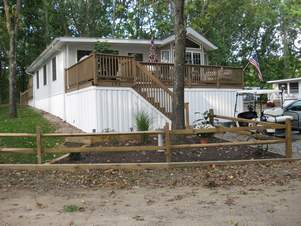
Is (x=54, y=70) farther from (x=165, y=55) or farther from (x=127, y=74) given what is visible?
(x=127, y=74)

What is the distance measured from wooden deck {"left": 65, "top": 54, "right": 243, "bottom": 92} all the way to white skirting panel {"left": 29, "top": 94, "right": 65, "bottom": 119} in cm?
143

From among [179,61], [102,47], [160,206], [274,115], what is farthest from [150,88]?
[160,206]

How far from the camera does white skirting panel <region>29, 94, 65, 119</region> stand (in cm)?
2107

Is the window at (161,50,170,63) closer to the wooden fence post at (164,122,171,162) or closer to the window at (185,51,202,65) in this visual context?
the window at (185,51,202,65)

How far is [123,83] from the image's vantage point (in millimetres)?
16078

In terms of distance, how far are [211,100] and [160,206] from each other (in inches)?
515

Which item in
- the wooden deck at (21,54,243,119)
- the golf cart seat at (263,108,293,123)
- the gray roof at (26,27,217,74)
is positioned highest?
the gray roof at (26,27,217,74)

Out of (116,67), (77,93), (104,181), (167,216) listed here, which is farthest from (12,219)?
(77,93)

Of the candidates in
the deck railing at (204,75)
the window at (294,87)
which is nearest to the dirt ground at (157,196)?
the deck railing at (204,75)

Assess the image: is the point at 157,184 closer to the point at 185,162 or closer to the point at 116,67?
the point at 185,162

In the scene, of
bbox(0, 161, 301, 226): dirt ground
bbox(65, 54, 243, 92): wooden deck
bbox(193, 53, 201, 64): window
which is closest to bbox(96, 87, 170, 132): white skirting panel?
bbox(65, 54, 243, 92): wooden deck

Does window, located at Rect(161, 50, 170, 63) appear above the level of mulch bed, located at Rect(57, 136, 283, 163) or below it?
above

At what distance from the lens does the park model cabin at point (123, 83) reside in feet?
→ 51.2

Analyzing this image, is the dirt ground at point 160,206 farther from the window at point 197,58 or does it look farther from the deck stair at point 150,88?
the window at point 197,58
